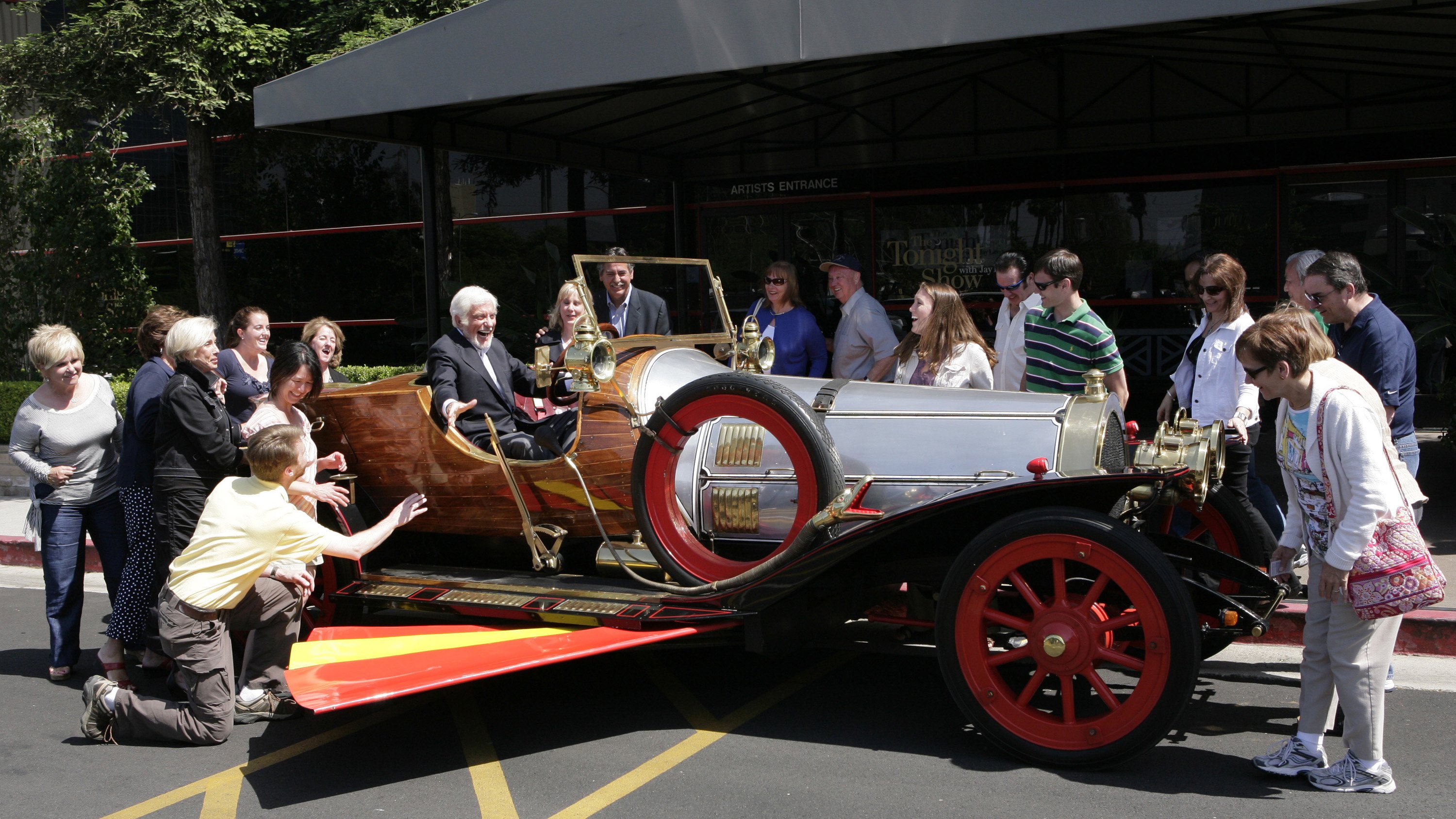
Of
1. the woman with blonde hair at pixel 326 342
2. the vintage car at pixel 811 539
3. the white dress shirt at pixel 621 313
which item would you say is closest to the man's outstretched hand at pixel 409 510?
the vintage car at pixel 811 539

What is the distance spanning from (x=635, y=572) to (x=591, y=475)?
1.36 ft

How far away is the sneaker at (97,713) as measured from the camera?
4.05m

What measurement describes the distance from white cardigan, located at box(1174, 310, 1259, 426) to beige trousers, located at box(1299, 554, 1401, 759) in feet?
5.30

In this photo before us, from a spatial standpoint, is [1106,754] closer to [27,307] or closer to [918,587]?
[918,587]

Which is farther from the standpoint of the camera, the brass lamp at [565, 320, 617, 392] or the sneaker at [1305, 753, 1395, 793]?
the brass lamp at [565, 320, 617, 392]

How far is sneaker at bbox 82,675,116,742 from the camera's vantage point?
4.05m

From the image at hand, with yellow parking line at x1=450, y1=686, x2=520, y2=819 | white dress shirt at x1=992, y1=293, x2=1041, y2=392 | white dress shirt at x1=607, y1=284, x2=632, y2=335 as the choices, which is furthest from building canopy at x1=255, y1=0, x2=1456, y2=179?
yellow parking line at x1=450, y1=686, x2=520, y2=819

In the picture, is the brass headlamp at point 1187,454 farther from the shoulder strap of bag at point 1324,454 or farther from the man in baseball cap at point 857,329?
the man in baseball cap at point 857,329

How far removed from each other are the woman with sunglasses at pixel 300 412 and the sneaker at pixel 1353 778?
3.57 metres

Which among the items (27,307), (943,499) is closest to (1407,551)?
(943,499)

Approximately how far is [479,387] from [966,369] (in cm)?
214

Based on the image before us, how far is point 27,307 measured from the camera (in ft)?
44.5

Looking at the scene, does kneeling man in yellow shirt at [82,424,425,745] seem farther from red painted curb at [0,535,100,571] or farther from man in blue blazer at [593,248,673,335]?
red painted curb at [0,535,100,571]

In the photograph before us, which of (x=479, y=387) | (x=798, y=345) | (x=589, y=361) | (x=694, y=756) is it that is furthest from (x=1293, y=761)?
(x=798, y=345)
